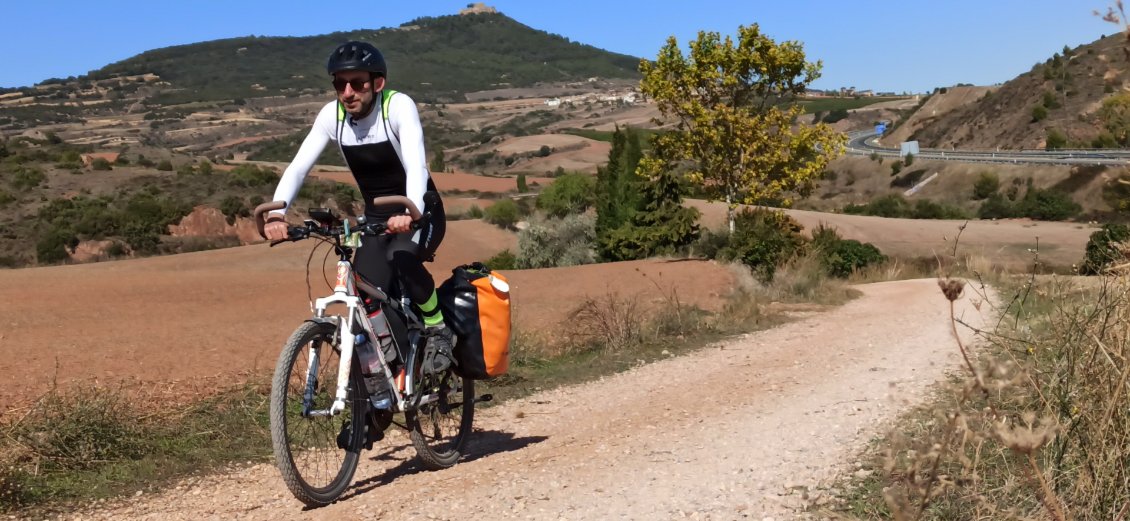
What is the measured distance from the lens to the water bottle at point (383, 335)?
515 cm

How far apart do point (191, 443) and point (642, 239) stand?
62.0 ft

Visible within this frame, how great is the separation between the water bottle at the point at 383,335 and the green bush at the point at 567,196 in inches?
1160

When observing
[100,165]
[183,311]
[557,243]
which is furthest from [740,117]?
[100,165]

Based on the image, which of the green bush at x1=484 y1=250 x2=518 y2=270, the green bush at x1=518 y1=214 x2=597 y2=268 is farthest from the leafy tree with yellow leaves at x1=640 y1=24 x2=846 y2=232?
the green bush at x1=484 y1=250 x2=518 y2=270

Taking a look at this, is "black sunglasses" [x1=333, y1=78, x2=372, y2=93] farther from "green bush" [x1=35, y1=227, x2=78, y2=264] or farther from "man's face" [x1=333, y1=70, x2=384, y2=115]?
"green bush" [x1=35, y1=227, x2=78, y2=264]

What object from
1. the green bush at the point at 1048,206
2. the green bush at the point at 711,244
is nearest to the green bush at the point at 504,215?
the green bush at the point at 711,244

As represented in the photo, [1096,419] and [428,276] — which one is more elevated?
[428,276]

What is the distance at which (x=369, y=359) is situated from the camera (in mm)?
5109

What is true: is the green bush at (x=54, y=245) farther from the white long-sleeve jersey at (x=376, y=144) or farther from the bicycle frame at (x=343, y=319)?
the bicycle frame at (x=343, y=319)

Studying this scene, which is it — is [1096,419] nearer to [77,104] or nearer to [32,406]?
[32,406]

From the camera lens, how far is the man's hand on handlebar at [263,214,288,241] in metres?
4.74

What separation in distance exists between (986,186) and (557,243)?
142 feet

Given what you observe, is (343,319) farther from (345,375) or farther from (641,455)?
(641,455)

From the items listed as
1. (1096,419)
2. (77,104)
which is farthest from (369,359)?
(77,104)
